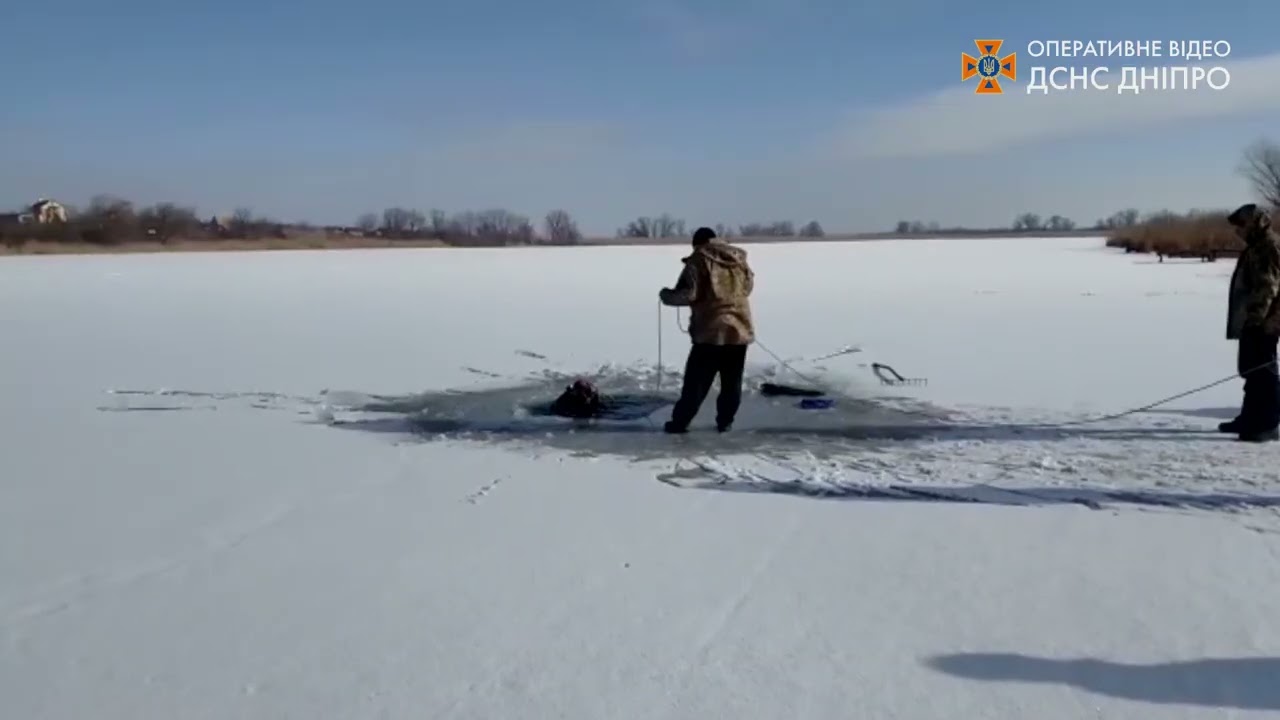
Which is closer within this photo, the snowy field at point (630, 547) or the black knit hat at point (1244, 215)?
the snowy field at point (630, 547)

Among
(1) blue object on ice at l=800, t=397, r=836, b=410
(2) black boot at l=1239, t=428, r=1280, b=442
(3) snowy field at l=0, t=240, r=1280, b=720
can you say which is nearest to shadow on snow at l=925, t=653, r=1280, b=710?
(3) snowy field at l=0, t=240, r=1280, b=720

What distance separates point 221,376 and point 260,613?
20.0 ft

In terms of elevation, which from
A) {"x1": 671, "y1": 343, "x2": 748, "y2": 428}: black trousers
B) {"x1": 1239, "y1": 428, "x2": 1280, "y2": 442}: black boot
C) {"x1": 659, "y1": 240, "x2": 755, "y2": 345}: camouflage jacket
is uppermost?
{"x1": 659, "y1": 240, "x2": 755, "y2": 345}: camouflage jacket

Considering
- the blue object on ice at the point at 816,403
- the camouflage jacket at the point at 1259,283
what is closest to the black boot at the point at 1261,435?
the camouflage jacket at the point at 1259,283

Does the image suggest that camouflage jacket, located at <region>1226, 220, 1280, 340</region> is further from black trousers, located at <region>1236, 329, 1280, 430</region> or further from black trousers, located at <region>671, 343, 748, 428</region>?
black trousers, located at <region>671, 343, 748, 428</region>

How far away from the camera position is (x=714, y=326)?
20.5 ft

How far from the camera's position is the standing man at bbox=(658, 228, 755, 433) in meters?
6.25

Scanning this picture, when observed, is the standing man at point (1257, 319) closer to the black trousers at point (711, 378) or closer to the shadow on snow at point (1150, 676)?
the black trousers at point (711, 378)

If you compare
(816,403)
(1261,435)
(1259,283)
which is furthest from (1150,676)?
(816,403)

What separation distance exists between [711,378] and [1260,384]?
10.4 feet

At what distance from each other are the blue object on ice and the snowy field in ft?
0.55

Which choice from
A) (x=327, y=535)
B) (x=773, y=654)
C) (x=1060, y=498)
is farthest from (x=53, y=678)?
(x=1060, y=498)

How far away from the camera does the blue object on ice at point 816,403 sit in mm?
7148

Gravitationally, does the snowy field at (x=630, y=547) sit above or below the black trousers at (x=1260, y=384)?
below
